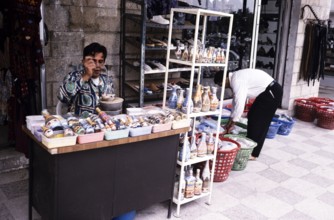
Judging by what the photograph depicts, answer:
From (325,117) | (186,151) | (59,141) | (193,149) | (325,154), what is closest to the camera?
(59,141)

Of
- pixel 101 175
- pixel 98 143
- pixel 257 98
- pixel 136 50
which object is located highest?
pixel 136 50

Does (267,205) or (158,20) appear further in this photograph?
(158,20)

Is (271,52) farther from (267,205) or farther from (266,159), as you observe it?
(267,205)

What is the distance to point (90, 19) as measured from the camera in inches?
191

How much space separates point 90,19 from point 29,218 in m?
2.82

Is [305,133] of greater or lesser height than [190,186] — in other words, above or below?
below

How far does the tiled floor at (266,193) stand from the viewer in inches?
142

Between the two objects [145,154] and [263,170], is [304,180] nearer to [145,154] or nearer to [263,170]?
[263,170]

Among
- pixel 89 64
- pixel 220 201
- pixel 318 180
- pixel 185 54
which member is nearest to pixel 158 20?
pixel 185 54

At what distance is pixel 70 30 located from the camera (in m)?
4.68

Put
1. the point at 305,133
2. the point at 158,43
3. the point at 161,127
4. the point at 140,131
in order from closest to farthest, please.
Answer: the point at 140,131 → the point at 161,127 → the point at 158,43 → the point at 305,133

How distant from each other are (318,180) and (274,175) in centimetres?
58

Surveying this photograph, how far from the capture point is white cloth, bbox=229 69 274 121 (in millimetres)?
4486

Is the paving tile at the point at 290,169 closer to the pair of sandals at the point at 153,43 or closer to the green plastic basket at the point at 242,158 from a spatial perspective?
the green plastic basket at the point at 242,158
